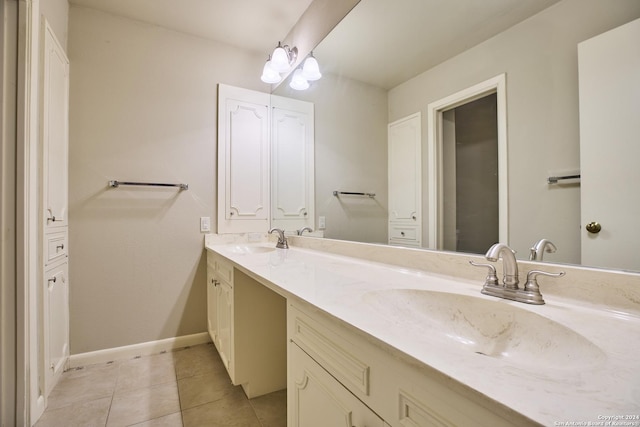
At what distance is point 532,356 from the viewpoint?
62cm

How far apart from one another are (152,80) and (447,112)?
2127 mm

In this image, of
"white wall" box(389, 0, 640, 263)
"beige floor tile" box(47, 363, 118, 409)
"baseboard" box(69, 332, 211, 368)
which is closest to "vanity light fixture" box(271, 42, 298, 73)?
"white wall" box(389, 0, 640, 263)

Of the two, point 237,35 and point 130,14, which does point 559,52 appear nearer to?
point 237,35

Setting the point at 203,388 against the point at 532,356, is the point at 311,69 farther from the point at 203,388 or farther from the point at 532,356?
the point at 203,388

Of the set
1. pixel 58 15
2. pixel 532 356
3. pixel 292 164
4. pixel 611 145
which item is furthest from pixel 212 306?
pixel 611 145

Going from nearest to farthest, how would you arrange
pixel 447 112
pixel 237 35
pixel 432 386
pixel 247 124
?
pixel 432 386, pixel 447 112, pixel 237 35, pixel 247 124

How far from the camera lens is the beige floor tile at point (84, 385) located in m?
1.58

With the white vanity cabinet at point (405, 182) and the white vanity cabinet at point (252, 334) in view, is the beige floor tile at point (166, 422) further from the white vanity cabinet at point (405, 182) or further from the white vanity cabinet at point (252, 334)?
the white vanity cabinet at point (405, 182)

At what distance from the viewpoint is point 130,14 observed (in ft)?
6.73

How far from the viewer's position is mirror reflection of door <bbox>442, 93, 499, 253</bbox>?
940 millimetres

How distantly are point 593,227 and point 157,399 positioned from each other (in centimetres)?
206

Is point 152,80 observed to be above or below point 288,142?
above
